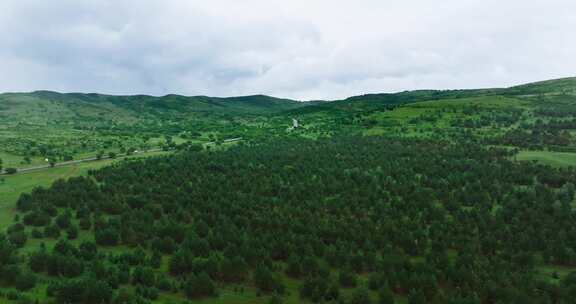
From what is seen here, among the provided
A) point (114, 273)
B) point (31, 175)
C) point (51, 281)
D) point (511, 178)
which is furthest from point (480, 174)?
point (31, 175)

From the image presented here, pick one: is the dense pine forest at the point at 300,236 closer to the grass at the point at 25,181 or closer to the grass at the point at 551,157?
the grass at the point at 25,181

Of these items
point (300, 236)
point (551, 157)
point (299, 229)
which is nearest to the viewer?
point (300, 236)

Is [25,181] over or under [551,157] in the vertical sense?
over

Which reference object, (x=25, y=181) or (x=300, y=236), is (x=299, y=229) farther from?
(x=25, y=181)

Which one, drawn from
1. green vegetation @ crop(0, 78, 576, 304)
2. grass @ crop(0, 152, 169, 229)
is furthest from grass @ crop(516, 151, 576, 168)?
grass @ crop(0, 152, 169, 229)

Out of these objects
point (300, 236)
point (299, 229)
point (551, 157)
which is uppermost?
point (300, 236)

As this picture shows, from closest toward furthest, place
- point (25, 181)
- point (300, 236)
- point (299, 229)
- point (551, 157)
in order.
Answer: point (300, 236)
point (299, 229)
point (25, 181)
point (551, 157)

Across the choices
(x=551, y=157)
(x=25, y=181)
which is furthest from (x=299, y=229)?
(x=551, y=157)
